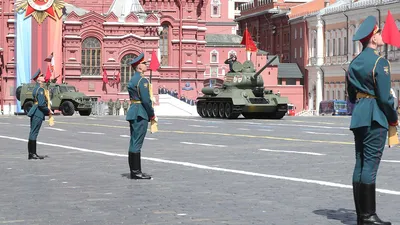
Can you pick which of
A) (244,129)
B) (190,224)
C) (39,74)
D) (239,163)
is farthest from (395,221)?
(244,129)

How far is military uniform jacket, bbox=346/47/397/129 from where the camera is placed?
37.6 feet

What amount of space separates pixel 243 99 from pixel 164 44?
4848 cm

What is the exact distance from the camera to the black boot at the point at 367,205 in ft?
36.7

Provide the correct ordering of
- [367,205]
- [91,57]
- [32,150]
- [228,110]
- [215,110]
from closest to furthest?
[367,205], [32,150], [228,110], [215,110], [91,57]

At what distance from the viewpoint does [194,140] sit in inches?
1196

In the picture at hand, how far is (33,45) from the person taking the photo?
3420 inches

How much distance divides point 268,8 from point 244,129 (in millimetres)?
87821

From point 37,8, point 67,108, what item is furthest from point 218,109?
point 37,8

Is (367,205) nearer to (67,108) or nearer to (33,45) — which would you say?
(67,108)

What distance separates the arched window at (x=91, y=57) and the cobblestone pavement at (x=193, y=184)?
61556 mm

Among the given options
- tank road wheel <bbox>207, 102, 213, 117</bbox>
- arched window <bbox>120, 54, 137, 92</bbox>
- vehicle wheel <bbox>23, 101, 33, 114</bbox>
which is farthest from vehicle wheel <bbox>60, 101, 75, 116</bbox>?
arched window <bbox>120, 54, 137, 92</bbox>

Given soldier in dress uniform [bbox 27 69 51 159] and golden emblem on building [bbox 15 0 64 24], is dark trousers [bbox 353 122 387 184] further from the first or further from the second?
golden emblem on building [bbox 15 0 64 24]

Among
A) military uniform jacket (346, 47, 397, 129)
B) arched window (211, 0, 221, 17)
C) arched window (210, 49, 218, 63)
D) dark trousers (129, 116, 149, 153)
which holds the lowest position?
dark trousers (129, 116, 149, 153)

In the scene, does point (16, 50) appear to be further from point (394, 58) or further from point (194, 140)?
point (194, 140)
